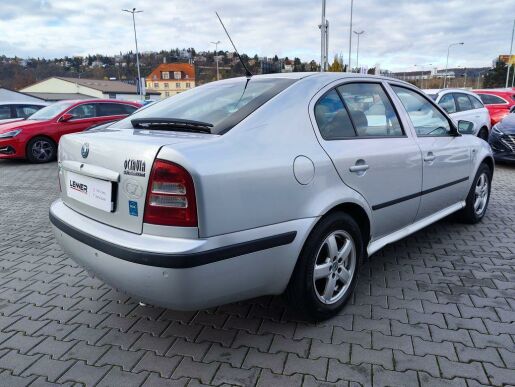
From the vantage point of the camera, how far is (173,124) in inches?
97.5

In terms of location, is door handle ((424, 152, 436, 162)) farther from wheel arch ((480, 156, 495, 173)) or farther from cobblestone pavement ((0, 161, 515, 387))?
wheel arch ((480, 156, 495, 173))

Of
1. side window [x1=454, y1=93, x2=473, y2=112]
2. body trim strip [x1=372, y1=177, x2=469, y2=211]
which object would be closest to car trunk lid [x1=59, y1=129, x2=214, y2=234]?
body trim strip [x1=372, y1=177, x2=469, y2=211]

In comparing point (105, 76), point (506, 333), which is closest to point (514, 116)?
point (506, 333)

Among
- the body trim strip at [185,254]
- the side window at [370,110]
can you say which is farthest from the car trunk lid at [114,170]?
the side window at [370,110]

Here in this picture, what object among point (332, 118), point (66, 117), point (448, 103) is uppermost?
point (332, 118)

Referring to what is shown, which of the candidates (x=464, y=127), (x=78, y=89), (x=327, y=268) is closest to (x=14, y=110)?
(x=464, y=127)

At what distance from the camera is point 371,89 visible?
3.24m

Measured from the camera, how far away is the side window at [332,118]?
8.63 feet

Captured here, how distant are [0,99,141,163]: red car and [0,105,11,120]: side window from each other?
6.72 feet

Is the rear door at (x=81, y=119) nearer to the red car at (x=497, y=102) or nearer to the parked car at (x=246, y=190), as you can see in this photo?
the parked car at (x=246, y=190)

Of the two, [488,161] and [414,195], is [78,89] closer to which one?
[488,161]

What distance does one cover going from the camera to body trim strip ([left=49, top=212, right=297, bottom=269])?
1955mm

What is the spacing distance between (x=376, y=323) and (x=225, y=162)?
1.48 metres

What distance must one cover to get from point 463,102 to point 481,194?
5.72 m
